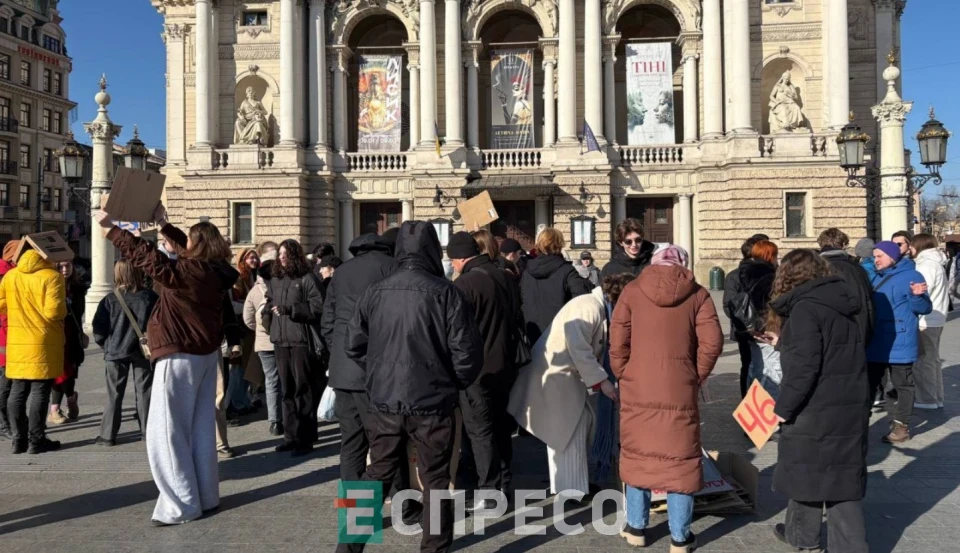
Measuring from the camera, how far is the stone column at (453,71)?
25.0 metres

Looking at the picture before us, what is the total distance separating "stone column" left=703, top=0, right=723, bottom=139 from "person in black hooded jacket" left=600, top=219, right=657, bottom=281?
64.0 ft

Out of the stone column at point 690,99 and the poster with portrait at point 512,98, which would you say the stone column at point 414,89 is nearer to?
the poster with portrait at point 512,98

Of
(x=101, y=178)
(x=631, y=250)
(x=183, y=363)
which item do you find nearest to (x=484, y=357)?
(x=631, y=250)

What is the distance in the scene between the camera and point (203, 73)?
25312mm

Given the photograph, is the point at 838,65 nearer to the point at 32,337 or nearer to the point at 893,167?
the point at 893,167

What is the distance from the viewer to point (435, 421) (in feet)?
13.2

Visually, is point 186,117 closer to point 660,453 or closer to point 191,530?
point 191,530

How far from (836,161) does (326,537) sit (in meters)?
23.4

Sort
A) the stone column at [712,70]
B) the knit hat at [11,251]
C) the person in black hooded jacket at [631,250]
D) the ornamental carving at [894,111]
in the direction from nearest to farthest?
1. the person in black hooded jacket at [631,250]
2. the knit hat at [11,251]
3. the ornamental carving at [894,111]
4. the stone column at [712,70]

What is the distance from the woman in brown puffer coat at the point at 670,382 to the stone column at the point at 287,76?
2293 cm

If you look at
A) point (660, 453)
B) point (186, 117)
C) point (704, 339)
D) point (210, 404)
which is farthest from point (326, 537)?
point (186, 117)

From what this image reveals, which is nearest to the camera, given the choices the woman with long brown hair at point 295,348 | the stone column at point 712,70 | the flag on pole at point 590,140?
the woman with long brown hair at point 295,348

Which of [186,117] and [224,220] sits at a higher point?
[186,117]

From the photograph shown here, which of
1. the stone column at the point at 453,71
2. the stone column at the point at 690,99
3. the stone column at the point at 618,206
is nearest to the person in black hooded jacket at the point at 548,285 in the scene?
the stone column at the point at 453,71
